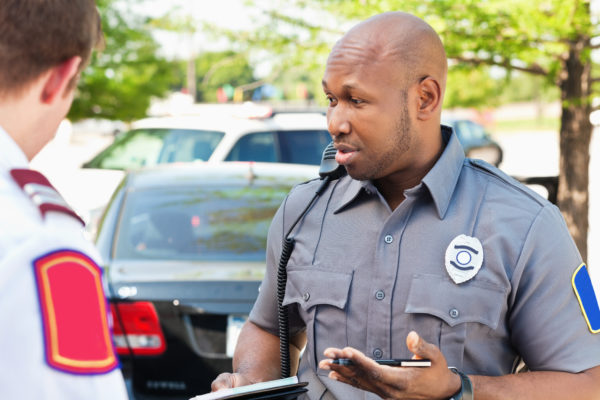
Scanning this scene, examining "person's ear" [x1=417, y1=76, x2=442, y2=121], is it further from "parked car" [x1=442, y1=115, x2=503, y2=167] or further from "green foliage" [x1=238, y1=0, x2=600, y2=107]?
"parked car" [x1=442, y1=115, x2=503, y2=167]

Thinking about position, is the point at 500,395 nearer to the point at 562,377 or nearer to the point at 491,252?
the point at 562,377

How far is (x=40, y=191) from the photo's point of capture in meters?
1.23

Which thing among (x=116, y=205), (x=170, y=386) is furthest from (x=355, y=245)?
(x=116, y=205)

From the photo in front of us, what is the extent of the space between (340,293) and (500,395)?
48cm

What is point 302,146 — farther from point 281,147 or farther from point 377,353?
point 377,353

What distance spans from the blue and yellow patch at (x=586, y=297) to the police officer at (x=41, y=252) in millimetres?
1275

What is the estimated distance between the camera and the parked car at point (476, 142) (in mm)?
18562

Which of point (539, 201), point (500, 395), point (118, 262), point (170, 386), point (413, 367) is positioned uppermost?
point (539, 201)

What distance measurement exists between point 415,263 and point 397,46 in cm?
59

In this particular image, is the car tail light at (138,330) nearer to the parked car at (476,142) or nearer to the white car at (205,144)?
the white car at (205,144)

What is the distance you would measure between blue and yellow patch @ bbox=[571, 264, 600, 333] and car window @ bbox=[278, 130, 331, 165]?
655 cm

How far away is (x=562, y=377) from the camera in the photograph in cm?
208

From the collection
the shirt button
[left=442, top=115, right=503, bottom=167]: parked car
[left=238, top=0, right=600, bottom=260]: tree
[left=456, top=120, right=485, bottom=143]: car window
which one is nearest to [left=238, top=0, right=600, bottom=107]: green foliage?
[left=238, top=0, right=600, bottom=260]: tree

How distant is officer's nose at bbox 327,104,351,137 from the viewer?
7.47 ft
